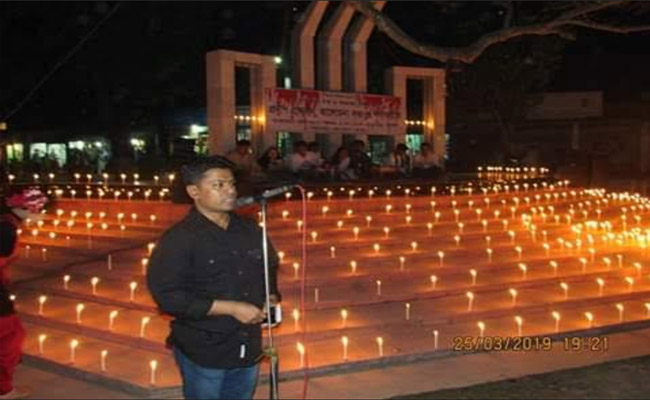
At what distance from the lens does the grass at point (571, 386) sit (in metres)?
5.67

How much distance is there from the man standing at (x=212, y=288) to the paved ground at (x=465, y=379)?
2.12 meters

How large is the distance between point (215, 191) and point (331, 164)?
10.3 m

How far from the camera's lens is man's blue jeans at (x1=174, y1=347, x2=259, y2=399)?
11.9 feet

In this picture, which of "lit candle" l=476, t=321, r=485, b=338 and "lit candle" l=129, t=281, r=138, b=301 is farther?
"lit candle" l=129, t=281, r=138, b=301

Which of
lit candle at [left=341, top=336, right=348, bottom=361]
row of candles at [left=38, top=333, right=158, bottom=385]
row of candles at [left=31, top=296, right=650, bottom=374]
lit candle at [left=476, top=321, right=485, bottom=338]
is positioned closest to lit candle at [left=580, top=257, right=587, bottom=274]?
row of candles at [left=31, top=296, right=650, bottom=374]

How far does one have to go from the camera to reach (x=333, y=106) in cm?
1523

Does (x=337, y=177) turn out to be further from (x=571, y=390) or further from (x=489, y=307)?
(x=571, y=390)

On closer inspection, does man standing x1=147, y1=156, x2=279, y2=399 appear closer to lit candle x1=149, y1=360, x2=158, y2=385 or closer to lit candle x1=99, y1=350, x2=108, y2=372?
lit candle x1=149, y1=360, x2=158, y2=385

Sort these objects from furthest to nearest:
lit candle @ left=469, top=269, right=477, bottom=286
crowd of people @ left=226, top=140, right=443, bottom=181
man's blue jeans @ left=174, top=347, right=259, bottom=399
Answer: crowd of people @ left=226, top=140, right=443, bottom=181
lit candle @ left=469, top=269, right=477, bottom=286
man's blue jeans @ left=174, top=347, right=259, bottom=399

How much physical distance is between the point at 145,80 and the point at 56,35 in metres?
3.04

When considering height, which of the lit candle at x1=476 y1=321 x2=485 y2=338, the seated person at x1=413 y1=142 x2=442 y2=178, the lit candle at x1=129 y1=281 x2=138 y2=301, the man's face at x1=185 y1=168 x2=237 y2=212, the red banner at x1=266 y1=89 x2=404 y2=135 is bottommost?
the lit candle at x1=476 y1=321 x2=485 y2=338

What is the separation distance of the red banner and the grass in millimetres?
8927
